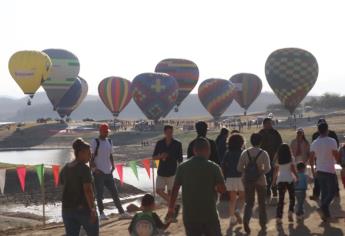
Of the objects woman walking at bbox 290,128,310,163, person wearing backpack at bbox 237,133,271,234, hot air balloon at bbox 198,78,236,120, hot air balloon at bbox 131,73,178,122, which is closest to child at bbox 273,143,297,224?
person wearing backpack at bbox 237,133,271,234

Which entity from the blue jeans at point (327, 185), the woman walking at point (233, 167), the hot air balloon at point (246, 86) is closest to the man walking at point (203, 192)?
the woman walking at point (233, 167)

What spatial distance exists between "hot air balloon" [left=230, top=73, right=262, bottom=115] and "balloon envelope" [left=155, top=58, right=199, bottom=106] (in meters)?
7.68

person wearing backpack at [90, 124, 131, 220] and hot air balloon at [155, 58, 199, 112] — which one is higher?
hot air balloon at [155, 58, 199, 112]

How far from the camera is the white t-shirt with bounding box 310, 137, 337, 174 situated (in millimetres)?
12398

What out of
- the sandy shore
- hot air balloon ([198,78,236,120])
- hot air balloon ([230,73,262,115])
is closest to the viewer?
the sandy shore

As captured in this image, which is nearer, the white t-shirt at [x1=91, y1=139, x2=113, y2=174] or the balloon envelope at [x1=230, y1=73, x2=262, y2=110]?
the white t-shirt at [x1=91, y1=139, x2=113, y2=174]

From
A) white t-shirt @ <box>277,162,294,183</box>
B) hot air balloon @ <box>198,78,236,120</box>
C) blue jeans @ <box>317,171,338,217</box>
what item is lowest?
blue jeans @ <box>317,171,338,217</box>

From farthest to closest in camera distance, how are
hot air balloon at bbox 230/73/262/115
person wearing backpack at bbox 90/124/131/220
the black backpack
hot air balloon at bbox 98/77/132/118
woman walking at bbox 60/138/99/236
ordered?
hot air balloon at bbox 230/73/262/115 → hot air balloon at bbox 98/77/132/118 → person wearing backpack at bbox 90/124/131/220 → the black backpack → woman walking at bbox 60/138/99/236

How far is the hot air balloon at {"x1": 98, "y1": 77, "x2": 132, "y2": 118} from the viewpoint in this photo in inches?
3610

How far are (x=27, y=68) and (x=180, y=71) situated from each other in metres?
27.2

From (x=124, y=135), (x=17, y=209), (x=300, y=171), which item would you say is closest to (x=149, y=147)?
(x=124, y=135)

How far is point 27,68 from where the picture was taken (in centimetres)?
7531

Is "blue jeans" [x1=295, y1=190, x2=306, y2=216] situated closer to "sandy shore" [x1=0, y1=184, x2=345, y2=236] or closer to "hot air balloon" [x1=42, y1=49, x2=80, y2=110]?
"sandy shore" [x1=0, y1=184, x2=345, y2=236]

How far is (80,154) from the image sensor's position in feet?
30.3
